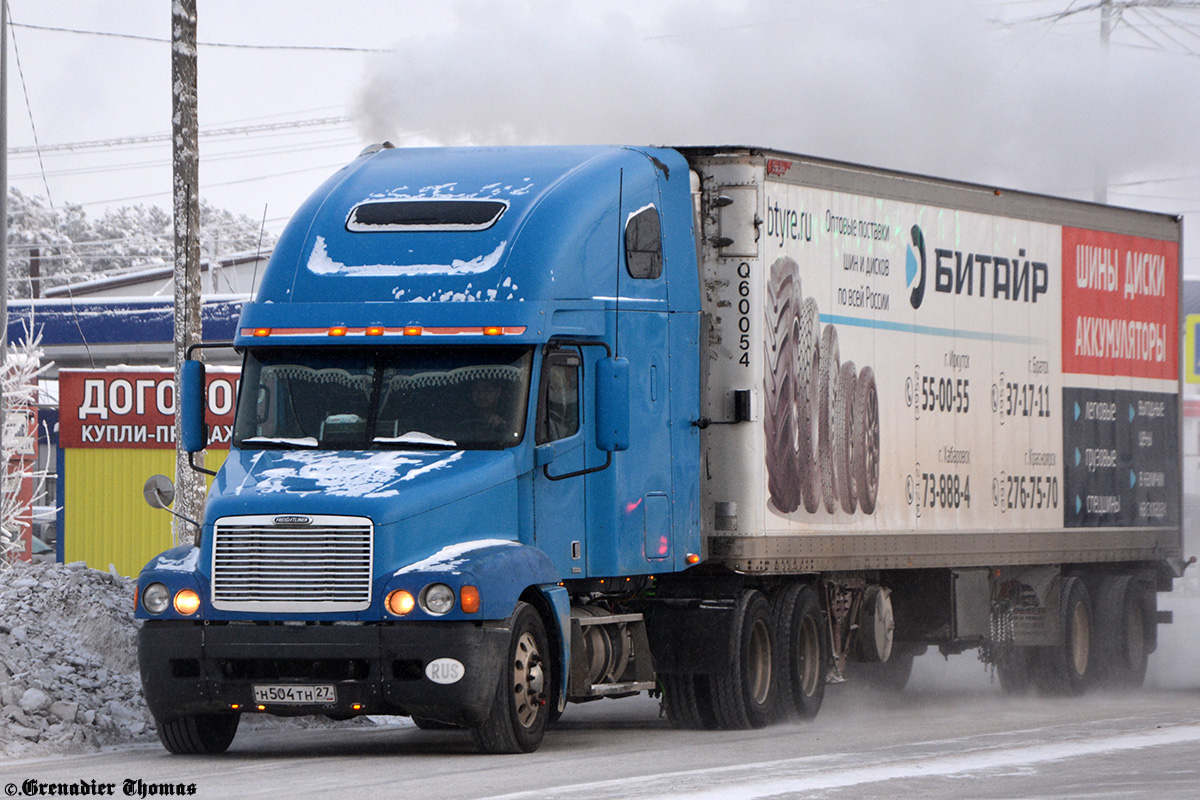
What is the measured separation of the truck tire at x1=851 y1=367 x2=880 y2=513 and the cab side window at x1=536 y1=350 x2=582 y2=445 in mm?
3581

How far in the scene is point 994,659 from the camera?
19.2 m

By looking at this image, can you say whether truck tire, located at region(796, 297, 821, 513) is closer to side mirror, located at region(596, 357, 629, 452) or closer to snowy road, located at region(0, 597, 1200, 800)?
snowy road, located at region(0, 597, 1200, 800)

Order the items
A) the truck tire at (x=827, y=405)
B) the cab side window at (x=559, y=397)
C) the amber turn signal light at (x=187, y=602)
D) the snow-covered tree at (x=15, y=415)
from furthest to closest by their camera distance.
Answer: the snow-covered tree at (x=15, y=415)
the truck tire at (x=827, y=405)
the cab side window at (x=559, y=397)
the amber turn signal light at (x=187, y=602)

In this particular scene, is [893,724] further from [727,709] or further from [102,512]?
[102,512]

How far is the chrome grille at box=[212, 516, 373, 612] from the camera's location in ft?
40.1

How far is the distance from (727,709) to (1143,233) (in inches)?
332

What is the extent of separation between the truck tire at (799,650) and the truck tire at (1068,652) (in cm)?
398

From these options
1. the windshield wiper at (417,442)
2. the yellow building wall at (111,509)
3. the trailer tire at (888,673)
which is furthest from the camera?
the yellow building wall at (111,509)

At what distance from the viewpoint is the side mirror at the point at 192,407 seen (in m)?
13.5

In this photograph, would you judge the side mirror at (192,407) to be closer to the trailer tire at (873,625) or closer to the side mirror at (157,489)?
the side mirror at (157,489)

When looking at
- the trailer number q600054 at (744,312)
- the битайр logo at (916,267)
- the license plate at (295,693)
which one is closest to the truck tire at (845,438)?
the битайр logo at (916,267)

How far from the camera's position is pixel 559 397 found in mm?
13344

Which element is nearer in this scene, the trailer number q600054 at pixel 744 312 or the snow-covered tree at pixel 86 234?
the trailer number q600054 at pixel 744 312

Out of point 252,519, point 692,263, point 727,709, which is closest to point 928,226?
point 692,263
